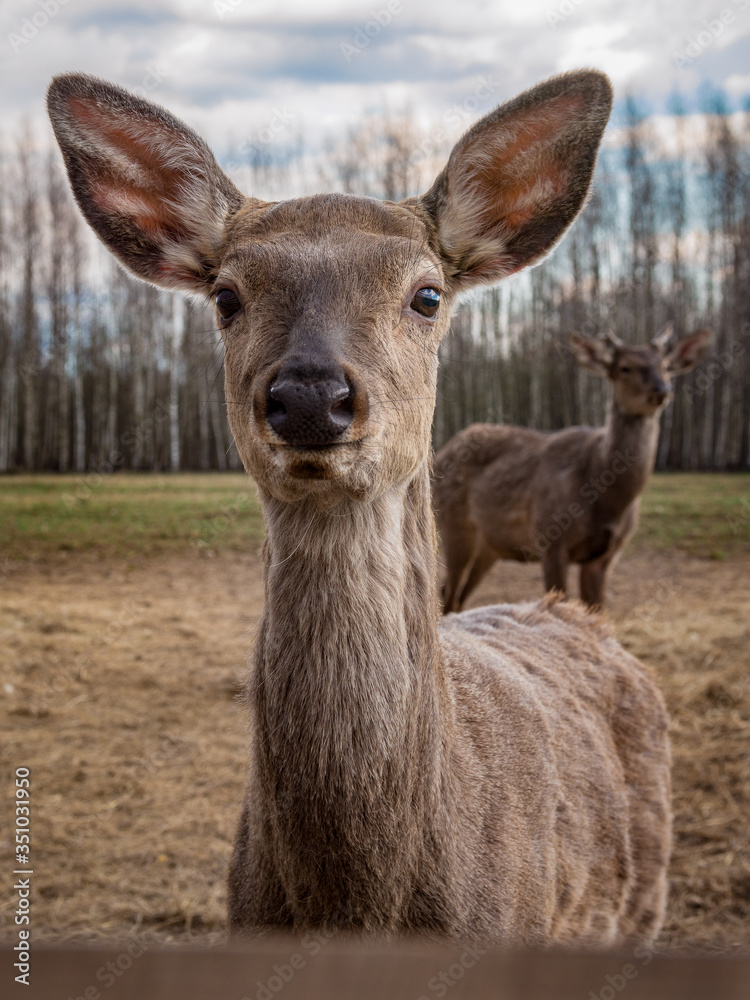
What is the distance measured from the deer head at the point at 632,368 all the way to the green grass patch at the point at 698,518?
4992 millimetres

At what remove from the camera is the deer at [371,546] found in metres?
2.03

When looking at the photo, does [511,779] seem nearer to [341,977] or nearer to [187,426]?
[341,977]

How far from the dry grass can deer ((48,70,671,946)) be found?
96 cm

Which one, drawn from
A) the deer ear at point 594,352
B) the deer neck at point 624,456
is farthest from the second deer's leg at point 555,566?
Answer: the deer ear at point 594,352

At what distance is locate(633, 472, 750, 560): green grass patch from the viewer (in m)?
13.1

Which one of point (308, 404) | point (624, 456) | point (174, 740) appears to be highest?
point (308, 404)

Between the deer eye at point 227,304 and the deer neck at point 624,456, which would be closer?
the deer eye at point 227,304

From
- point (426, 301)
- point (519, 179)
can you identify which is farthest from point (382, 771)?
point (519, 179)

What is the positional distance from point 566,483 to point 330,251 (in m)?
6.51

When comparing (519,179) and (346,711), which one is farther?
(519,179)

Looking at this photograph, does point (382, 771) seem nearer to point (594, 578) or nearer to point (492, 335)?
point (594, 578)

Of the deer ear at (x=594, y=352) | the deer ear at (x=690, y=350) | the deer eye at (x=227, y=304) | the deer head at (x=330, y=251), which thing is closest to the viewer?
the deer head at (x=330, y=251)

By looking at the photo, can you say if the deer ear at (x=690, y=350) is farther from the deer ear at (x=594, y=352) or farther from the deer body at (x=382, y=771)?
the deer body at (x=382, y=771)

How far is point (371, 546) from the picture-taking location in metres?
2.20
